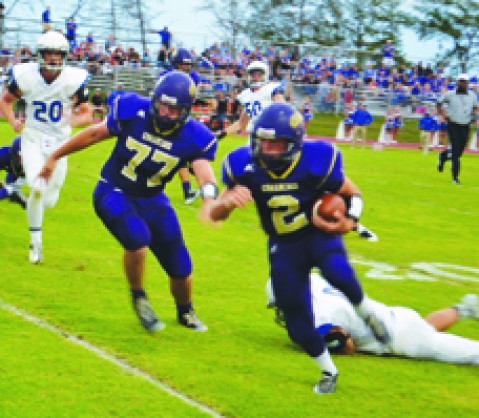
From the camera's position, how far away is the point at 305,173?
15.0 ft

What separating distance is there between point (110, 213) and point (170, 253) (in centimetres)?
51

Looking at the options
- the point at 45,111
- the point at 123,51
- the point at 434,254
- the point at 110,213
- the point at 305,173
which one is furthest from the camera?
the point at 123,51

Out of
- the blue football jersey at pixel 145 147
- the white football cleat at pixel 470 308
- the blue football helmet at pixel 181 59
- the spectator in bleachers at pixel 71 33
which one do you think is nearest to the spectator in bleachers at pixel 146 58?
the spectator in bleachers at pixel 71 33

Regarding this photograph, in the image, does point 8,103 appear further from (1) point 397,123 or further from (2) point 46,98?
(1) point 397,123

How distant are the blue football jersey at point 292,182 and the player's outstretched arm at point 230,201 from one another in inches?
3.4

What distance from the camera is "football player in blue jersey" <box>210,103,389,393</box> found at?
453 cm

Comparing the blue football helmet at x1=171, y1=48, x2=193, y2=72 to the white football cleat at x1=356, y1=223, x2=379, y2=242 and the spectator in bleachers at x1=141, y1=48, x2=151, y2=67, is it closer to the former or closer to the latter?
the white football cleat at x1=356, y1=223, x2=379, y2=242

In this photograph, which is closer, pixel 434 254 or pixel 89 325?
pixel 89 325

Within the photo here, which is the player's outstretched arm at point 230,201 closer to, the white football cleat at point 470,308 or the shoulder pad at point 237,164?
the shoulder pad at point 237,164

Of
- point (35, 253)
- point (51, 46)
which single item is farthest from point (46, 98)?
point (35, 253)

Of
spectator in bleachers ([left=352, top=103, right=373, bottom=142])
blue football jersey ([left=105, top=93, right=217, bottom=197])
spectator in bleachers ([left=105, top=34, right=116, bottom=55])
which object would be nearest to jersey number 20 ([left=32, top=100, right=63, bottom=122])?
blue football jersey ([left=105, top=93, right=217, bottom=197])

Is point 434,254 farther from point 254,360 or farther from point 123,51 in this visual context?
point 123,51

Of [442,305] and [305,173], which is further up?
[305,173]

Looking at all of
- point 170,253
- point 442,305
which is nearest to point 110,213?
point 170,253
